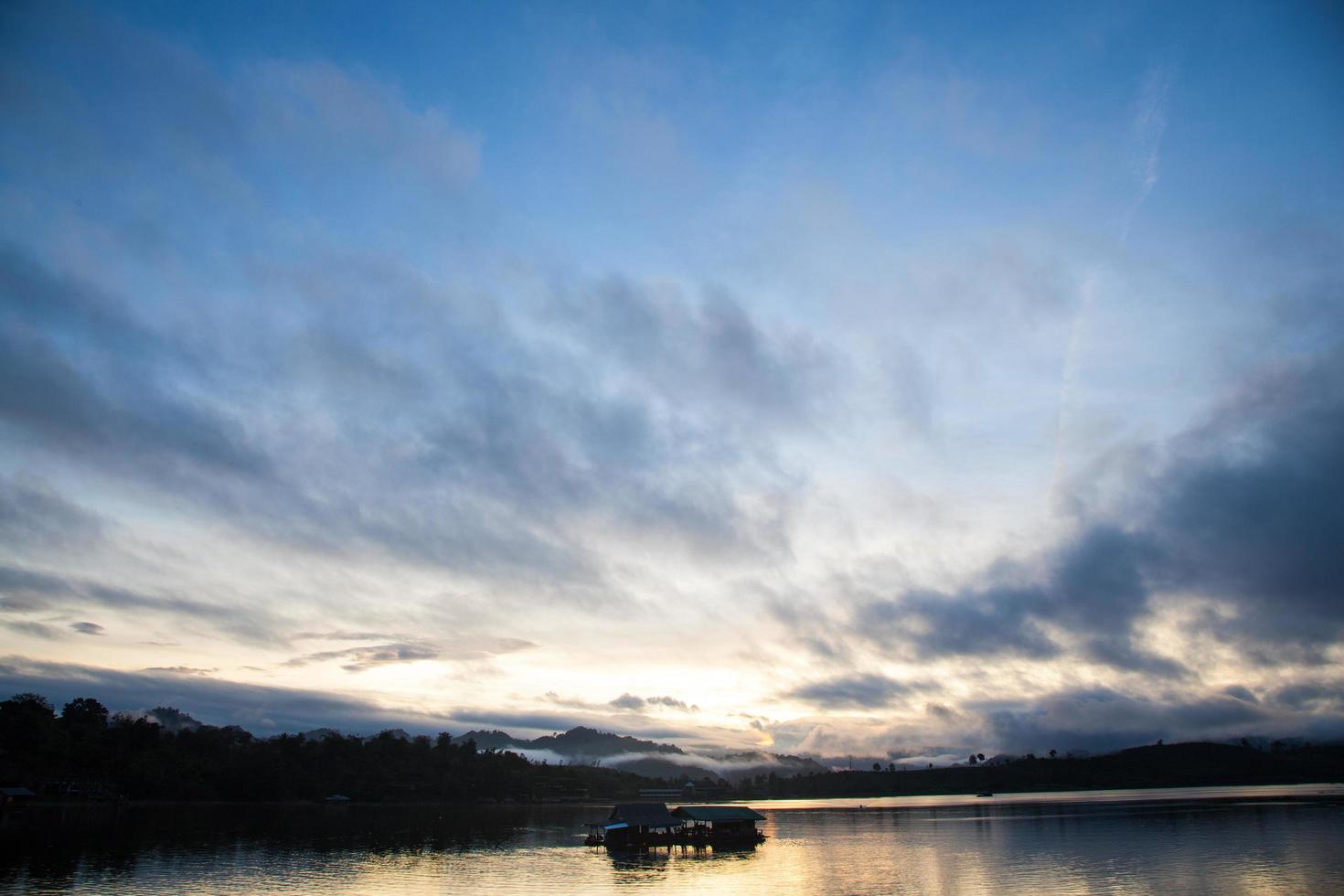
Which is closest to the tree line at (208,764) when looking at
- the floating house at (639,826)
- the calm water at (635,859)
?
the calm water at (635,859)

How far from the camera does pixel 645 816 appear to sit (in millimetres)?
80875

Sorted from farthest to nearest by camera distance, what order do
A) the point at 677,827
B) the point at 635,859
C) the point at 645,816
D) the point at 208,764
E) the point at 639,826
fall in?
the point at 208,764
the point at 677,827
the point at 645,816
the point at 639,826
the point at 635,859

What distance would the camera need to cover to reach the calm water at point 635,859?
167 ft

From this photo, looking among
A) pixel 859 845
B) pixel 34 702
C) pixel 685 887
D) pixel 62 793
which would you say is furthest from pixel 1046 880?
Result: pixel 34 702

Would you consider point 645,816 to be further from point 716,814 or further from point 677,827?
point 677,827

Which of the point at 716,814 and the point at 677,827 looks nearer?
the point at 716,814

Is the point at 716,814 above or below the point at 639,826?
above

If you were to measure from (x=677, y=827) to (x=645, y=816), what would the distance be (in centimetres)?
940

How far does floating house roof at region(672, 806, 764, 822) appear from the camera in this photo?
8212 cm

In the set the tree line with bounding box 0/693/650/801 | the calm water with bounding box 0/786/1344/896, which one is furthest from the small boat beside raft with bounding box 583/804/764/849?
the tree line with bounding box 0/693/650/801

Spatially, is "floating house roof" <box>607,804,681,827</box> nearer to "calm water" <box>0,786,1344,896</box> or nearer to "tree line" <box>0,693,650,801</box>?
"calm water" <box>0,786,1344,896</box>

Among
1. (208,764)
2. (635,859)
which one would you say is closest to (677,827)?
(635,859)

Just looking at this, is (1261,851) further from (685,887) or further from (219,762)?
(219,762)

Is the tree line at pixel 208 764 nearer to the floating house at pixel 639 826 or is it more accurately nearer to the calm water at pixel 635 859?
the calm water at pixel 635 859
